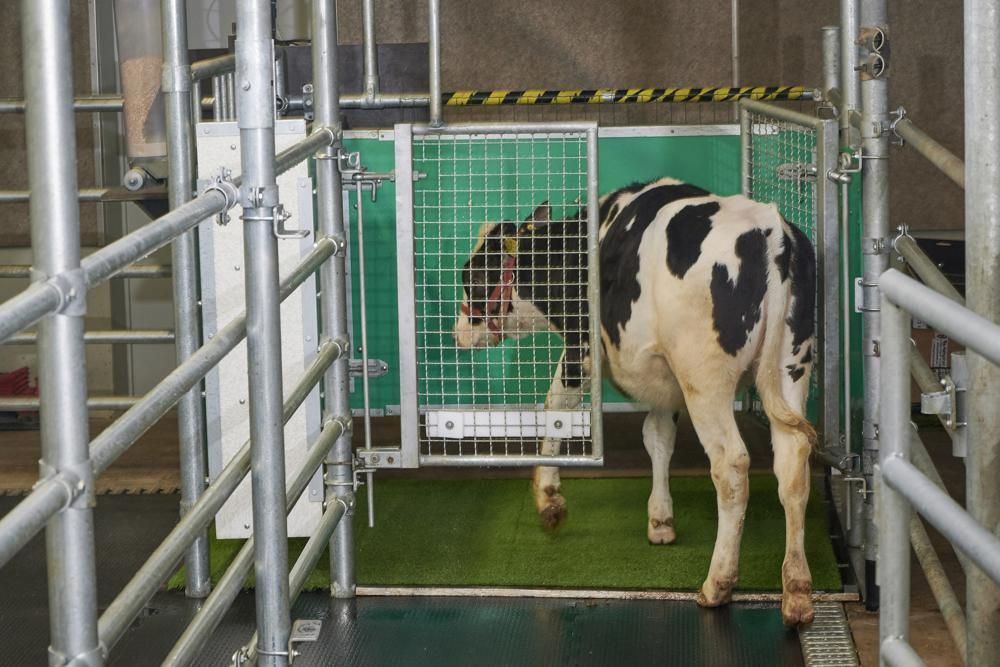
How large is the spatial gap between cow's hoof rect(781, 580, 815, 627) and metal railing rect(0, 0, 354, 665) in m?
1.27

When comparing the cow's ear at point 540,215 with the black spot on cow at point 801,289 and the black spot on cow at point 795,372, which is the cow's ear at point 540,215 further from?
the black spot on cow at point 795,372

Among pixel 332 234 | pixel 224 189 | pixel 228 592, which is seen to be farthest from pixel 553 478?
pixel 224 189

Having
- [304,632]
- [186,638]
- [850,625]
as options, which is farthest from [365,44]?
[186,638]

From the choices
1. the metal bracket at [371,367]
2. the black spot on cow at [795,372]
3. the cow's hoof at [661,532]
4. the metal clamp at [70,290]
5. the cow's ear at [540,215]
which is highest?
the cow's ear at [540,215]

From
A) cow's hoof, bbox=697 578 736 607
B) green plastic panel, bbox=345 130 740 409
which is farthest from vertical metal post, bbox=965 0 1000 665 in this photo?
green plastic panel, bbox=345 130 740 409

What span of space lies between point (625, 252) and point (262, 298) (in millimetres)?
1708

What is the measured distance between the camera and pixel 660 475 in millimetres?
4539

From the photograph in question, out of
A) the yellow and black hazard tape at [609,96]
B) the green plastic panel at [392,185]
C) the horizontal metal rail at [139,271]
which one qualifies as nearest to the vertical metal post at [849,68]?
the yellow and black hazard tape at [609,96]

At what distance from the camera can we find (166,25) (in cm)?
397

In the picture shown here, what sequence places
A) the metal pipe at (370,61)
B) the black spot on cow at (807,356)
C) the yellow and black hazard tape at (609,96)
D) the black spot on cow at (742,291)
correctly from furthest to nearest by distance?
1. the metal pipe at (370,61)
2. the yellow and black hazard tape at (609,96)
3. the black spot on cow at (807,356)
4. the black spot on cow at (742,291)

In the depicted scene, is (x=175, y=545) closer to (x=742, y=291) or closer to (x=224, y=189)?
(x=224, y=189)

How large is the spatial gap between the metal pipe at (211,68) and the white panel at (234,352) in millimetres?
169

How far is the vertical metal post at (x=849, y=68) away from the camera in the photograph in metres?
3.95

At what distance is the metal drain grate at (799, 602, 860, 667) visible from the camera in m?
3.52
